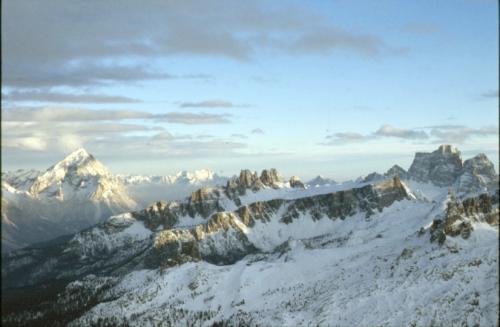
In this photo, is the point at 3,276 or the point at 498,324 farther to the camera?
the point at 498,324

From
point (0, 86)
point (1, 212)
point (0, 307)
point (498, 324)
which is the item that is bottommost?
point (498, 324)

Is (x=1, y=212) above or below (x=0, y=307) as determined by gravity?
above

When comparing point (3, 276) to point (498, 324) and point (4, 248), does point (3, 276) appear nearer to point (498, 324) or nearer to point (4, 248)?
point (4, 248)

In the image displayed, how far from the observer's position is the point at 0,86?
52.7 metres

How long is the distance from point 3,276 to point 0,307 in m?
13.1

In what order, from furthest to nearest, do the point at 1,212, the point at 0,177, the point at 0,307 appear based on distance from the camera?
the point at 0,307 → the point at 0,177 → the point at 1,212

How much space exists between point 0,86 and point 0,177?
9086 mm

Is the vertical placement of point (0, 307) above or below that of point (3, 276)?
below

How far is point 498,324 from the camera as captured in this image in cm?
19988

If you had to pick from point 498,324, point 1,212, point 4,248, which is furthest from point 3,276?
point 498,324

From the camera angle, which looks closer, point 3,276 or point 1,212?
point 1,212

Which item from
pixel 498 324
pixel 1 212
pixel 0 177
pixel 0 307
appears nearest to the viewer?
pixel 1 212

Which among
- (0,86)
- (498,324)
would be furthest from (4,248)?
(498,324)

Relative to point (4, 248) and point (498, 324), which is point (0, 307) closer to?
point (4, 248)
